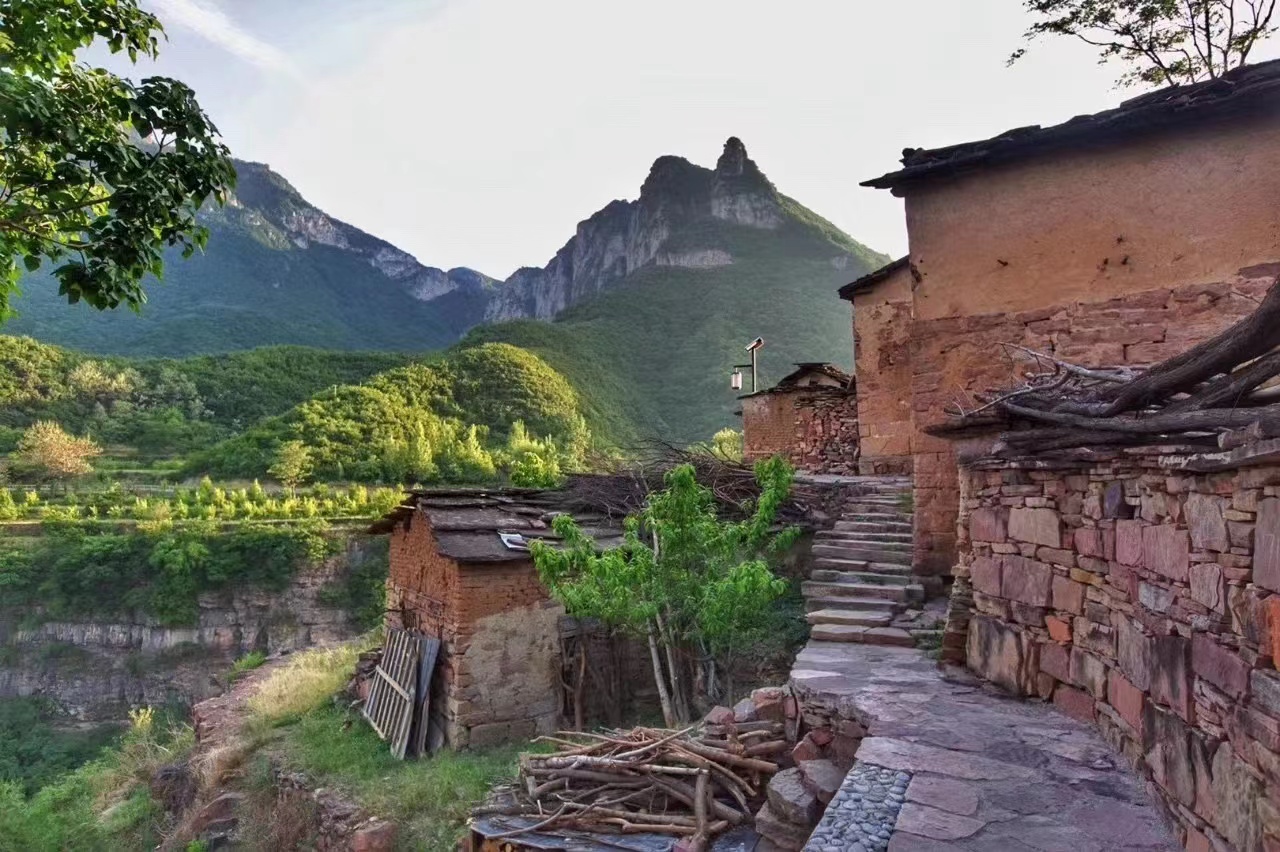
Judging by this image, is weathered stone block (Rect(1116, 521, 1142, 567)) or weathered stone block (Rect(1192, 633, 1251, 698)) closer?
weathered stone block (Rect(1192, 633, 1251, 698))

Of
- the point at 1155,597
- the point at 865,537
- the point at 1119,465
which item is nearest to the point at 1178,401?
the point at 1119,465

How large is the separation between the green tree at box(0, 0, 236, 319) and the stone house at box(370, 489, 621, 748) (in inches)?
216

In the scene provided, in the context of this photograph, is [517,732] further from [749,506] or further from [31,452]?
[31,452]

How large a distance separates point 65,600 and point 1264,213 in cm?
3760

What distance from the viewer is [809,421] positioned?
54.9 ft

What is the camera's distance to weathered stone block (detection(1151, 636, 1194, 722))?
2.71 meters

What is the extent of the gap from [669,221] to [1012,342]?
80041mm

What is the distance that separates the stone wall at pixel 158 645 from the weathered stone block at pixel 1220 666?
29128 mm

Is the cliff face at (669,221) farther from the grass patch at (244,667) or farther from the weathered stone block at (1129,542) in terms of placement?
the weathered stone block at (1129,542)

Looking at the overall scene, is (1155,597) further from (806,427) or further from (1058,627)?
(806,427)

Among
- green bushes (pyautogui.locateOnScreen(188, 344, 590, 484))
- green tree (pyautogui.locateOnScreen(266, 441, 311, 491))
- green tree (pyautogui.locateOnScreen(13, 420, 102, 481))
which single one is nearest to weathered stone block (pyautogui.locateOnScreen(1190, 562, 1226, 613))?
green bushes (pyautogui.locateOnScreen(188, 344, 590, 484))

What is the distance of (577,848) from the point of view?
14.9ft

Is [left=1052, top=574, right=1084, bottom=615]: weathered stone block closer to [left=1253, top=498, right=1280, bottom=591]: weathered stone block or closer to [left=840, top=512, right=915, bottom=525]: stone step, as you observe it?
[left=1253, top=498, right=1280, bottom=591]: weathered stone block

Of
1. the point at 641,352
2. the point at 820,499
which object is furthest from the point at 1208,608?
the point at 641,352
